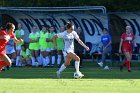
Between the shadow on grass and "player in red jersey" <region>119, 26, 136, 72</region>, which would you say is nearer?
the shadow on grass

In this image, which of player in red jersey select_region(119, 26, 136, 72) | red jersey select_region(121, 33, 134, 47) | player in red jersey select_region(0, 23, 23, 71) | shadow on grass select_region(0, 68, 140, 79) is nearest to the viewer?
player in red jersey select_region(0, 23, 23, 71)

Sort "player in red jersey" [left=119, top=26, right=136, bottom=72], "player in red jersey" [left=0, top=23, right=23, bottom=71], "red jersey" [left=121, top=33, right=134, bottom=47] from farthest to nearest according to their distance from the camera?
"red jersey" [left=121, top=33, right=134, bottom=47]
"player in red jersey" [left=119, top=26, right=136, bottom=72]
"player in red jersey" [left=0, top=23, right=23, bottom=71]

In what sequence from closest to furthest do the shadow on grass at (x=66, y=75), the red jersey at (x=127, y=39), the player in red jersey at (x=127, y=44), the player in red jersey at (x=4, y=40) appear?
the player in red jersey at (x=4, y=40), the shadow on grass at (x=66, y=75), the player in red jersey at (x=127, y=44), the red jersey at (x=127, y=39)

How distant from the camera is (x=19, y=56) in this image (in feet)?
106

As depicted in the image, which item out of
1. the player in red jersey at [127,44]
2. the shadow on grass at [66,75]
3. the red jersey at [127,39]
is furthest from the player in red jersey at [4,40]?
the red jersey at [127,39]

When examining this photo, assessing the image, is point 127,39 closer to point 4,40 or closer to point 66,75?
point 66,75

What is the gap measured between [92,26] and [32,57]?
4.21 m

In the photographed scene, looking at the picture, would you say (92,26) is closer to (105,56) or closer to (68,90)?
(105,56)

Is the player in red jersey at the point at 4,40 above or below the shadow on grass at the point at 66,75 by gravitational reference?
above

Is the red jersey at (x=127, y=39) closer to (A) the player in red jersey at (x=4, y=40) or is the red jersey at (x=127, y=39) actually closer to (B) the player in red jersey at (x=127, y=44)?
(B) the player in red jersey at (x=127, y=44)

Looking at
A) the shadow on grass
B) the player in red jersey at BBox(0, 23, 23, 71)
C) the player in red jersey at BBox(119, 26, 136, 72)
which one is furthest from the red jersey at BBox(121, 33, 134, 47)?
the player in red jersey at BBox(0, 23, 23, 71)

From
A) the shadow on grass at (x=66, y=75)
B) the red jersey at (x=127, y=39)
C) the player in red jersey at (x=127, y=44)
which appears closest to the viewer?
the shadow on grass at (x=66, y=75)

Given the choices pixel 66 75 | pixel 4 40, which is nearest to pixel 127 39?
pixel 66 75

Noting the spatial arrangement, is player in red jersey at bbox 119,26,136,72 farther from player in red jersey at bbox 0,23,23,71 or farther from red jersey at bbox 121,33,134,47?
player in red jersey at bbox 0,23,23,71
